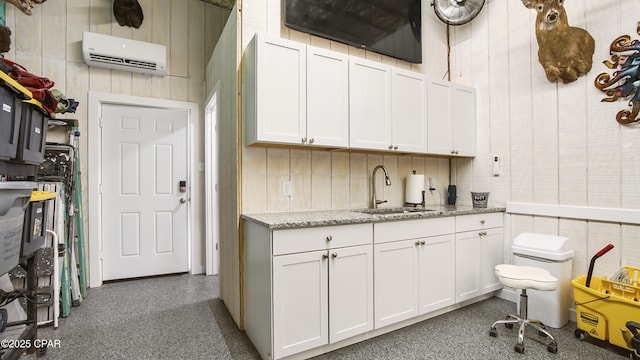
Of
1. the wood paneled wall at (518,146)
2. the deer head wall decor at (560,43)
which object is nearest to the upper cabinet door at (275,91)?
the wood paneled wall at (518,146)

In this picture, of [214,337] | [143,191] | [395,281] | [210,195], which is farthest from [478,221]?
[143,191]

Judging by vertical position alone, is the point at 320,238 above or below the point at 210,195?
below

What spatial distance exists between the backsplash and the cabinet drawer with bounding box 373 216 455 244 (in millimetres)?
577

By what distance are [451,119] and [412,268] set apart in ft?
5.13

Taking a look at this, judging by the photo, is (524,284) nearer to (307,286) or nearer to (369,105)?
(307,286)

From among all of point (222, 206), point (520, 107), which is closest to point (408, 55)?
point (520, 107)

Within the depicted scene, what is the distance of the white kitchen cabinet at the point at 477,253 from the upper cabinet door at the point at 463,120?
2.36ft

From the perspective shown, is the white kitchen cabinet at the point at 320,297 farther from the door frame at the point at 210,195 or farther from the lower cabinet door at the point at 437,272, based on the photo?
the door frame at the point at 210,195

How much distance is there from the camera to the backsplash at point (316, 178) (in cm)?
228

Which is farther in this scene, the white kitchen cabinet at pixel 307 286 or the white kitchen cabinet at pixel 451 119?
the white kitchen cabinet at pixel 451 119

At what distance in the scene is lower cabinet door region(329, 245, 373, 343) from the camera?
75.0 inches

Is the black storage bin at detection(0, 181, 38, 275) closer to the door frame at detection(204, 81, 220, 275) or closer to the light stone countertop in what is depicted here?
the light stone countertop

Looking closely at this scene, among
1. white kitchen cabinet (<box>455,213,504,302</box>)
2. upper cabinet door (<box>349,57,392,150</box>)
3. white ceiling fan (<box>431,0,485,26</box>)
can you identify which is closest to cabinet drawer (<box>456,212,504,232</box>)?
white kitchen cabinet (<box>455,213,504,302</box>)

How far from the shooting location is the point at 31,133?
170 cm
